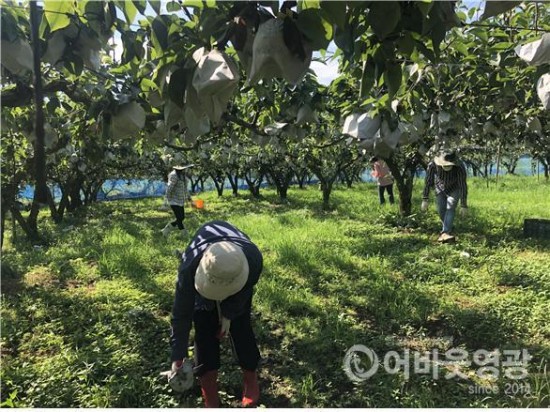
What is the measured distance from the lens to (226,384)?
→ 105 inches

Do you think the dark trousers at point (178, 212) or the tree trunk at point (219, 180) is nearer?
the dark trousers at point (178, 212)

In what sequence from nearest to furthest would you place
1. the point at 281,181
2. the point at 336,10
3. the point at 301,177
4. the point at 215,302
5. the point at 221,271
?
1. the point at 336,10
2. the point at 221,271
3. the point at 215,302
4. the point at 281,181
5. the point at 301,177

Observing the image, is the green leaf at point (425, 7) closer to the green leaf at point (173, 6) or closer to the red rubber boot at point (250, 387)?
the green leaf at point (173, 6)

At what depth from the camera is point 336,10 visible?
3.30ft

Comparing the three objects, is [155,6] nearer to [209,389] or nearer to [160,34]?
[160,34]

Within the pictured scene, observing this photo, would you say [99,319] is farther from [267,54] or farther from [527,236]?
[527,236]

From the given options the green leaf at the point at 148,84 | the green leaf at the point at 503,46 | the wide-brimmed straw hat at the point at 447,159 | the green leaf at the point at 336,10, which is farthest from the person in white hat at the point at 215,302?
the wide-brimmed straw hat at the point at 447,159

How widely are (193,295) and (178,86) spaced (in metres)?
1.26

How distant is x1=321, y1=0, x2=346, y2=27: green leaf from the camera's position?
1.00 meters

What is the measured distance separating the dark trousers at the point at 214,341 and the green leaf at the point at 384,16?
1.77 metres

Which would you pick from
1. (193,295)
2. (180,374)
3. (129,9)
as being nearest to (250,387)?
(180,374)

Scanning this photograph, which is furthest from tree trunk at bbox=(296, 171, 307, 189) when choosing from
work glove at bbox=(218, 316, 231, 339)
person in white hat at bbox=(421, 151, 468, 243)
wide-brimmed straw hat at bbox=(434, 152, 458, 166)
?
work glove at bbox=(218, 316, 231, 339)

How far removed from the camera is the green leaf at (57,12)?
138 centimetres

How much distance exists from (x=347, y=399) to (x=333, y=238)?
12.9ft
